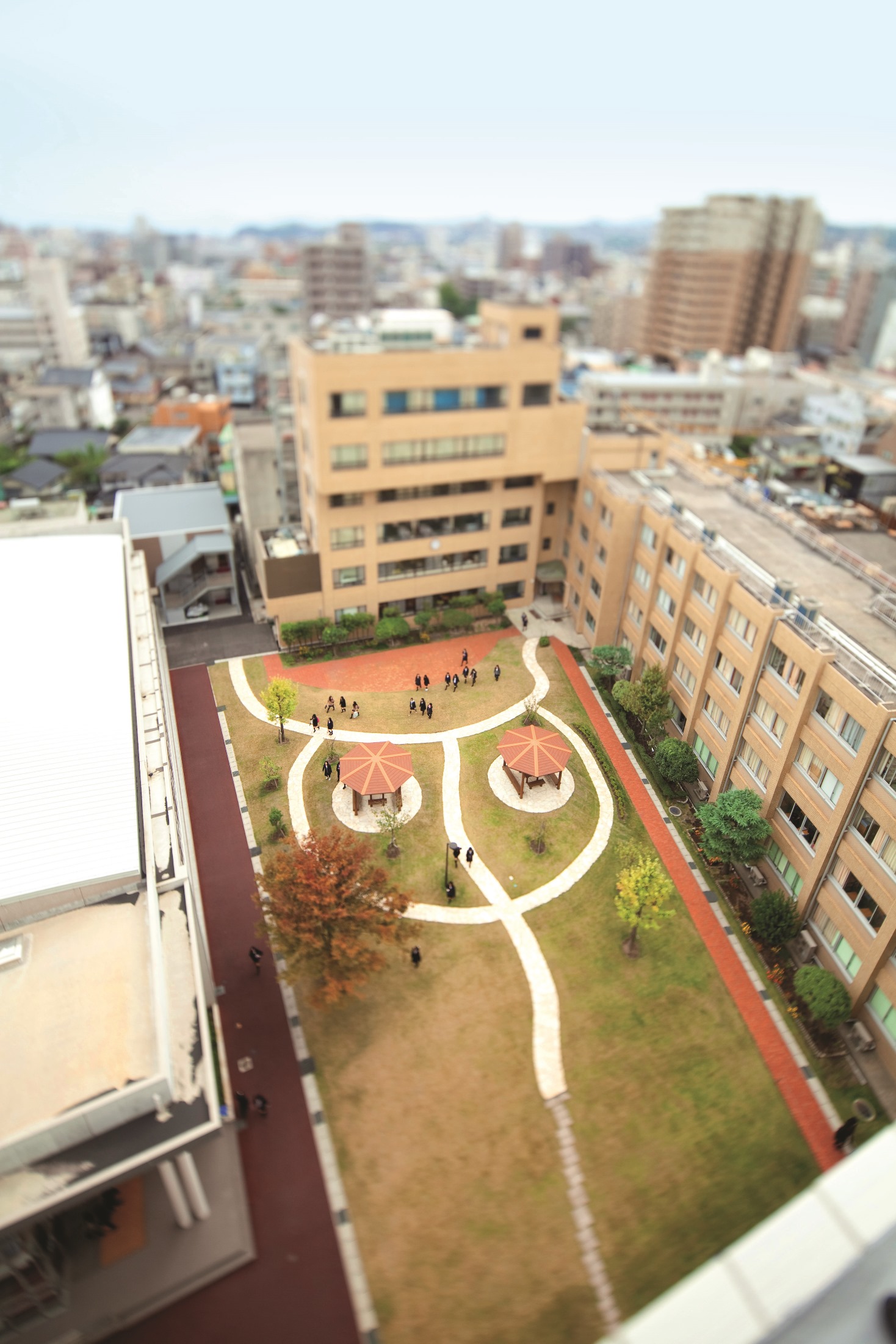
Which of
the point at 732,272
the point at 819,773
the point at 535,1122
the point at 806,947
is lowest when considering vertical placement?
the point at 535,1122

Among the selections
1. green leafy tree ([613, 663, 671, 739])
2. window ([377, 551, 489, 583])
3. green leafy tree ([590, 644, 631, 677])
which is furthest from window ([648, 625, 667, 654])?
window ([377, 551, 489, 583])

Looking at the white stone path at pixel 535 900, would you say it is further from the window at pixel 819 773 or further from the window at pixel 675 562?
the window at pixel 675 562

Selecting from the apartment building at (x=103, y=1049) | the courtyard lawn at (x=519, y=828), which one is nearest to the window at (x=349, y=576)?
the courtyard lawn at (x=519, y=828)

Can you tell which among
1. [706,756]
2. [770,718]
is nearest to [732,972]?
[770,718]

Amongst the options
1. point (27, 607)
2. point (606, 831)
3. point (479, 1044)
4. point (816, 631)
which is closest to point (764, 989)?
point (606, 831)

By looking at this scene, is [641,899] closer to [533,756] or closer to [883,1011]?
[883,1011]

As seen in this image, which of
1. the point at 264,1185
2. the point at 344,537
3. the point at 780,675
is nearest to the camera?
the point at 264,1185

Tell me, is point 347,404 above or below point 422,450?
above

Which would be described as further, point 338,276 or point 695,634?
point 338,276
